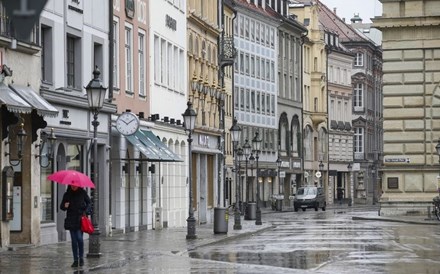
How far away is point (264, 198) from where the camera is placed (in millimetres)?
99625

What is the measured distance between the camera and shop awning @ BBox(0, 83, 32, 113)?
992 inches

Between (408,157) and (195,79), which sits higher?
(195,79)

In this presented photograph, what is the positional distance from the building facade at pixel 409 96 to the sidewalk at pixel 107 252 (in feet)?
57.9

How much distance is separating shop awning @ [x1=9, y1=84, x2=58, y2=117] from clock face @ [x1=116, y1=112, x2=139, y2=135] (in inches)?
311

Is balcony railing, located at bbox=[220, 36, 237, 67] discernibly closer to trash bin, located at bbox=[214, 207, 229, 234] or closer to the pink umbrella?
trash bin, located at bbox=[214, 207, 229, 234]

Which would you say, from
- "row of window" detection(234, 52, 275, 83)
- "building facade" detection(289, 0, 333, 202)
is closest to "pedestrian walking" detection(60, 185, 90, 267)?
"row of window" detection(234, 52, 275, 83)

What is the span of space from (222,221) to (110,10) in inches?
308

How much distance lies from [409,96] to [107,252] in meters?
31.3

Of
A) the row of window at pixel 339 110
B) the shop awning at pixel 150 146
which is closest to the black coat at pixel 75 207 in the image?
the shop awning at pixel 150 146

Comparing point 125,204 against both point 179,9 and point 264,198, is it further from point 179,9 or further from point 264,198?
point 264,198

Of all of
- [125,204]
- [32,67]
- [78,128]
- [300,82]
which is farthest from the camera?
[300,82]

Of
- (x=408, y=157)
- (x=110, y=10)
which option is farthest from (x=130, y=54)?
(x=408, y=157)

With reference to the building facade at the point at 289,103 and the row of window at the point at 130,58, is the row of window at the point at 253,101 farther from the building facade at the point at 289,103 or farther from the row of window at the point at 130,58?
the row of window at the point at 130,58

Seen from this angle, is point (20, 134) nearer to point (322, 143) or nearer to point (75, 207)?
point (75, 207)
